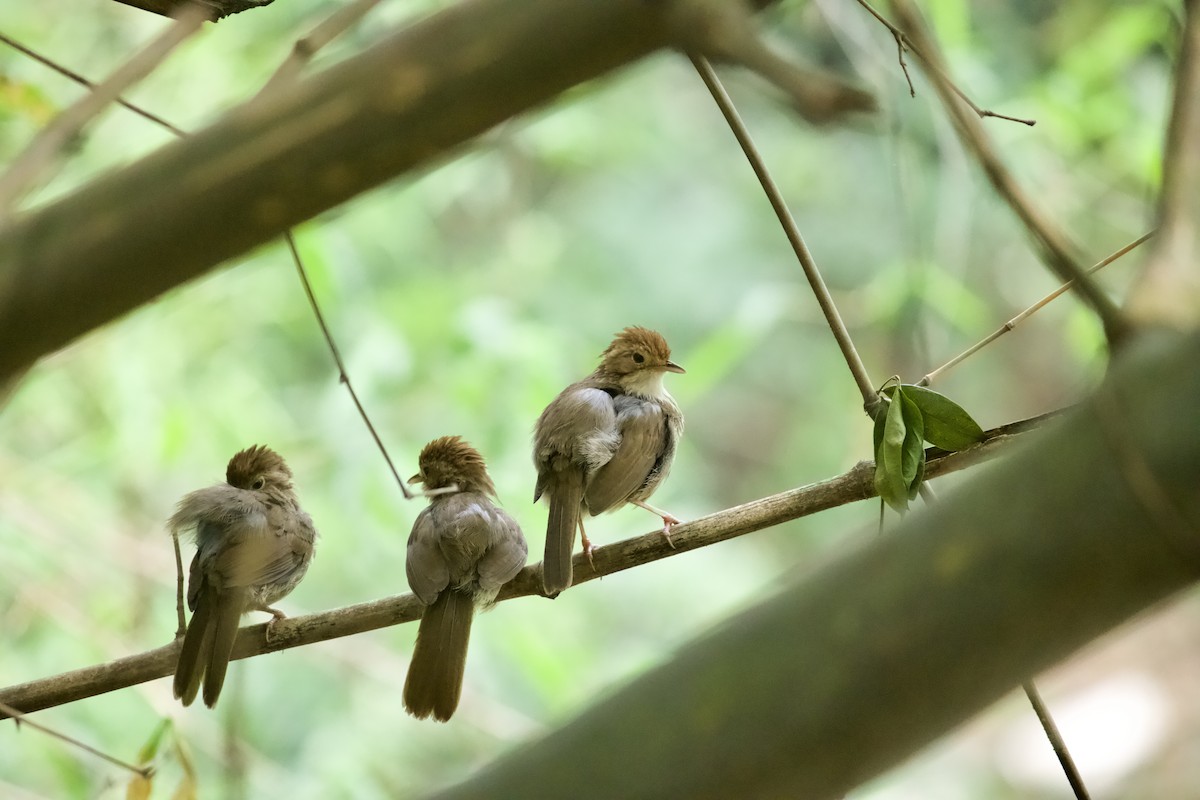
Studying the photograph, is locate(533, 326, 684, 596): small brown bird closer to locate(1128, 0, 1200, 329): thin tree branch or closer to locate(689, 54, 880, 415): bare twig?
locate(689, 54, 880, 415): bare twig

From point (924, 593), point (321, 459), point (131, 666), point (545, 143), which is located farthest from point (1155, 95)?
point (924, 593)

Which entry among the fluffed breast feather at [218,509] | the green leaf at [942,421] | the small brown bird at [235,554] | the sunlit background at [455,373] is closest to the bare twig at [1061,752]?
the green leaf at [942,421]

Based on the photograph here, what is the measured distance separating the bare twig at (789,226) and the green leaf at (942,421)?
3.5 inches

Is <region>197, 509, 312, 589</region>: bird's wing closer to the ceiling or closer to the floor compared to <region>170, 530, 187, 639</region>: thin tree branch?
closer to the ceiling

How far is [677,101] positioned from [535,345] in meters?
5.34

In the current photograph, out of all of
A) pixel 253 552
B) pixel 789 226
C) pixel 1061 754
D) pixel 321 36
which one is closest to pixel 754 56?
pixel 321 36

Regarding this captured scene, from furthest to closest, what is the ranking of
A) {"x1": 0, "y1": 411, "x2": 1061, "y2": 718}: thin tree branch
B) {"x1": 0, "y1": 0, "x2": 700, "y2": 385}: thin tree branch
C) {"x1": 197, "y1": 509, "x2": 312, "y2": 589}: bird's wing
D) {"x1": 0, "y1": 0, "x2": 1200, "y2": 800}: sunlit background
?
{"x1": 0, "y1": 0, "x2": 1200, "y2": 800}: sunlit background < {"x1": 197, "y1": 509, "x2": 312, "y2": 589}: bird's wing < {"x1": 0, "y1": 411, "x2": 1061, "y2": 718}: thin tree branch < {"x1": 0, "y1": 0, "x2": 700, "y2": 385}: thin tree branch

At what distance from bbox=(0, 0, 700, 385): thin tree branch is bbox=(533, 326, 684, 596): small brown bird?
7.88 ft

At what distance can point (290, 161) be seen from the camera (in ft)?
2.69

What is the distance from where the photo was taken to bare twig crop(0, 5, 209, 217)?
43.4 inches

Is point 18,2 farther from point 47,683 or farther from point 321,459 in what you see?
point 47,683

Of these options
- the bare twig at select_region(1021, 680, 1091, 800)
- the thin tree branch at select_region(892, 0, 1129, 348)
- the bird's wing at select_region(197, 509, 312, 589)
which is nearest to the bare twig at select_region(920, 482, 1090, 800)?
the bare twig at select_region(1021, 680, 1091, 800)

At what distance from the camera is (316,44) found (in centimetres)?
131

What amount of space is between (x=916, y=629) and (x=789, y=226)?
4.86 ft
